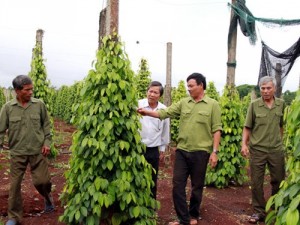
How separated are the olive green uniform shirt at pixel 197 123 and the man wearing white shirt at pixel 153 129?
247 mm

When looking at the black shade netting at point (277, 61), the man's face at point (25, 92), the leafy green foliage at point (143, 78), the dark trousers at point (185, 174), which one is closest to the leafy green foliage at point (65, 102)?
the leafy green foliage at point (143, 78)

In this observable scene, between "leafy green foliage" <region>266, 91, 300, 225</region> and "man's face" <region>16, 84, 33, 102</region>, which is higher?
"man's face" <region>16, 84, 33, 102</region>

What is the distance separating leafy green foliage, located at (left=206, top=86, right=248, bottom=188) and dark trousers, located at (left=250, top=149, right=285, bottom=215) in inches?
76.1

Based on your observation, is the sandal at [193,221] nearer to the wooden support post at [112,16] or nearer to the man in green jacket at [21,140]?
the man in green jacket at [21,140]

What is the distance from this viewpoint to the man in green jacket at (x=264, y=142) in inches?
190

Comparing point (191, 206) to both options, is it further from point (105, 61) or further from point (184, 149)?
point (105, 61)

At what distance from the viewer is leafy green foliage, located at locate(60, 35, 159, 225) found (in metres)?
3.90

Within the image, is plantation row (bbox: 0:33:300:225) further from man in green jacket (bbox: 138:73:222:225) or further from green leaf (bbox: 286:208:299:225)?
green leaf (bbox: 286:208:299:225)

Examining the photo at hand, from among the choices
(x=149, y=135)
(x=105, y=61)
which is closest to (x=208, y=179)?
(x=149, y=135)

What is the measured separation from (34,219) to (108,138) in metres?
1.60

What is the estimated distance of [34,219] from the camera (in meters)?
4.61

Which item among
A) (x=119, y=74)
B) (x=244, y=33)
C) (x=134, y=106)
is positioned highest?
(x=244, y=33)

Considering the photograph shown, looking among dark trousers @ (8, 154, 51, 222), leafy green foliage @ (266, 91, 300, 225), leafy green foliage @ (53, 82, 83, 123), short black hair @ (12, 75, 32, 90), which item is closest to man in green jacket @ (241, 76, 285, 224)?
leafy green foliage @ (266, 91, 300, 225)

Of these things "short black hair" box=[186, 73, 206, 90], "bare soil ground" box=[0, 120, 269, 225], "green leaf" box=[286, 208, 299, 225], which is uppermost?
"short black hair" box=[186, 73, 206, 90]
